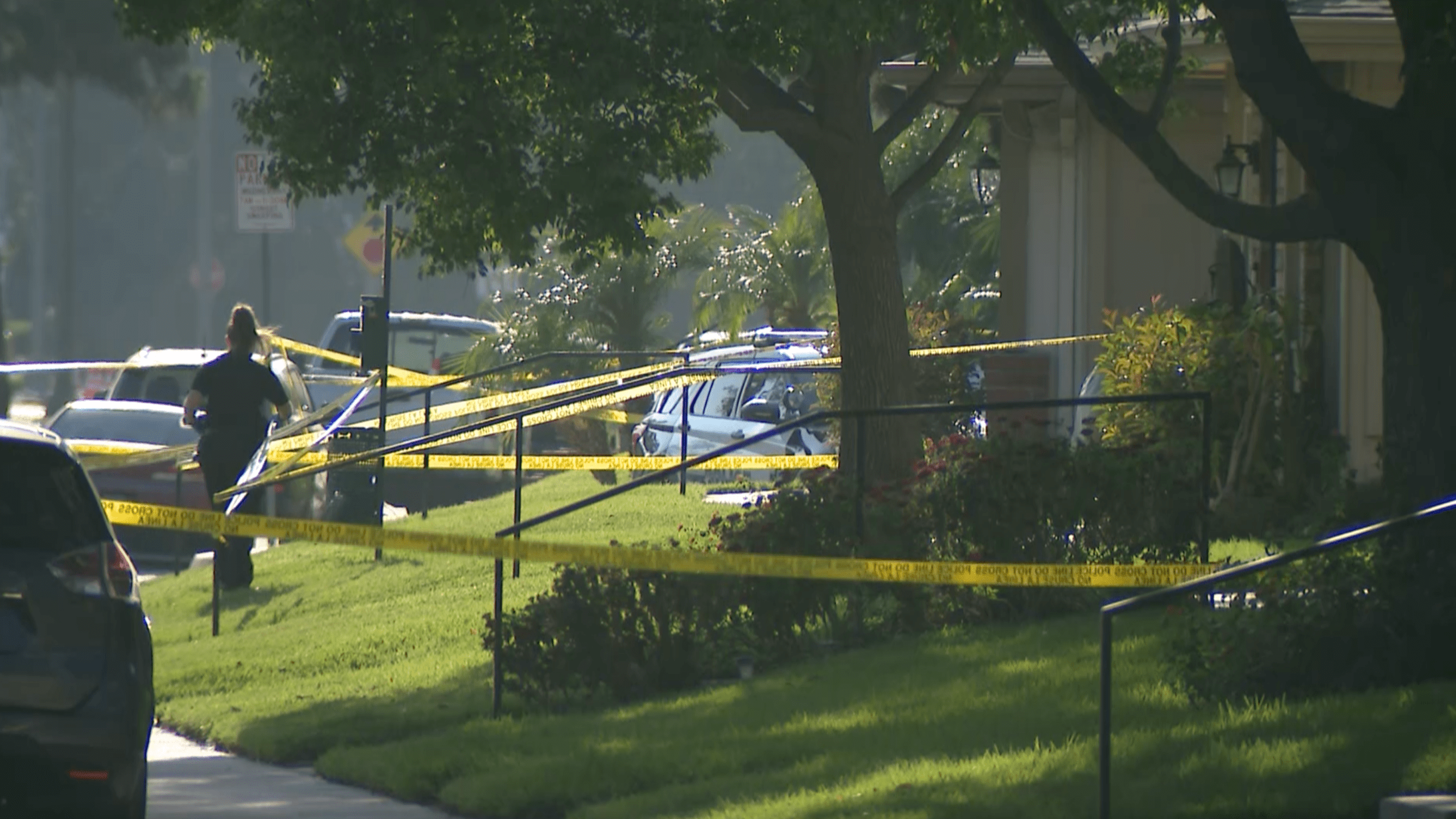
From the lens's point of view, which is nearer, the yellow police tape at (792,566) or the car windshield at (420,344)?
the yellow police tape at (792,566)

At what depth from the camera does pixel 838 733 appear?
840 cm

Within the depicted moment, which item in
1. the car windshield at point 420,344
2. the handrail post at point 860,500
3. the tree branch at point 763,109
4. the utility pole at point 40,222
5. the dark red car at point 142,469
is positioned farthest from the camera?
the utility pole at point 40,222

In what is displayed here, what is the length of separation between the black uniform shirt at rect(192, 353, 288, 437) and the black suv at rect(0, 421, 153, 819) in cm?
763

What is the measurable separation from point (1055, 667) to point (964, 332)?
451 inches

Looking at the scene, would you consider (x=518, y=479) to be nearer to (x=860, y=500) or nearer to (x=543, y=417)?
(x=860, y=500)

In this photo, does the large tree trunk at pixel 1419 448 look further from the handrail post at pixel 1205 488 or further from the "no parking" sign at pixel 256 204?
the "no parking" sign at pixel 256 204

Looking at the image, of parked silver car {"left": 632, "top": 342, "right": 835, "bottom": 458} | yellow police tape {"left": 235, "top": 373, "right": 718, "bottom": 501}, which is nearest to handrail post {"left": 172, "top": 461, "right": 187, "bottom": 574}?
yellow police tape {"left": 235, "top": 373, "right": 718, "bottom": 501}

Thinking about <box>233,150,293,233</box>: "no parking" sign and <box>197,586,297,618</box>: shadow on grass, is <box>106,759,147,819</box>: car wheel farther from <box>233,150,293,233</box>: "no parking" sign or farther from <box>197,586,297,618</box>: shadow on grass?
<box>233,150,293,233</box>: "no parking" sign

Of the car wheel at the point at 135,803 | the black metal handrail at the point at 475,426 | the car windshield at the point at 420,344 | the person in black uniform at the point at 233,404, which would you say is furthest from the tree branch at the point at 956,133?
the car windshield at the point at 420,344

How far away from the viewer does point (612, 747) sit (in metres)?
8.57

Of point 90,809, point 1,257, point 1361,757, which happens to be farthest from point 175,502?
point 1,257

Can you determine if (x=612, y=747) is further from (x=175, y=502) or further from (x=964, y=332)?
(x=964, y=332)

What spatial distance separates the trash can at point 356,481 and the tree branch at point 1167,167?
743 cm

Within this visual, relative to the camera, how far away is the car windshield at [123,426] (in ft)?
63.7
